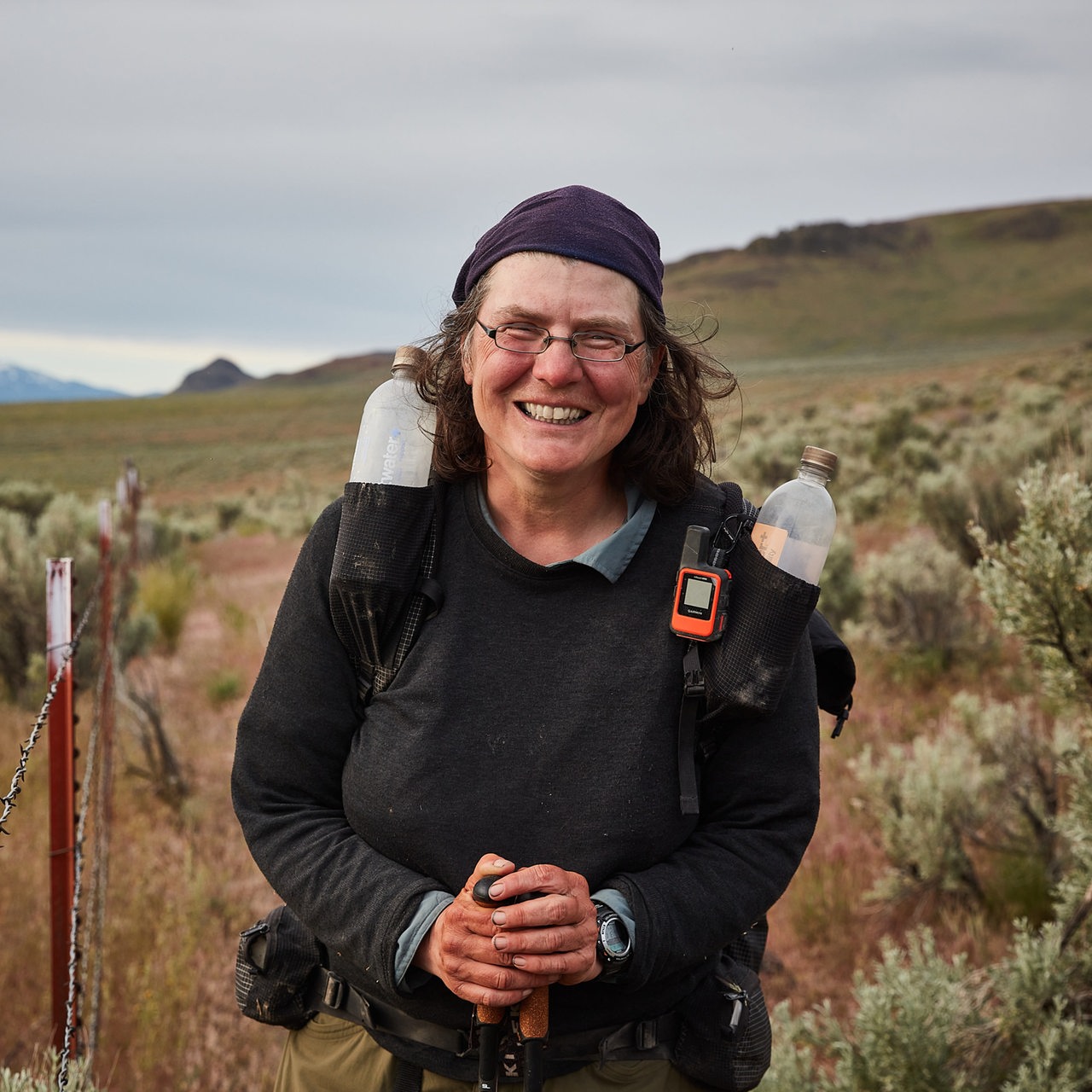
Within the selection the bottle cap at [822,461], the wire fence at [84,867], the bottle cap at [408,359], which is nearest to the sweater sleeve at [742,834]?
the bottle cap at [822,461]

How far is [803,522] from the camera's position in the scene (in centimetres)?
163

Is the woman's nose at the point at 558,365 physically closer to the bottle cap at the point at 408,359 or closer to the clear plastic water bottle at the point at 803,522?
the bottle cap at the point at 408,359

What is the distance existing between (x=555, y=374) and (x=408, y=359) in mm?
339

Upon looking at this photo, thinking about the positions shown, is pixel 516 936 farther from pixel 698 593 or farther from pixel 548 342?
pixel 548 342

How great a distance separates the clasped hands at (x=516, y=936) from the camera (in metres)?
1.45

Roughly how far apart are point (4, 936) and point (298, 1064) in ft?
8.76

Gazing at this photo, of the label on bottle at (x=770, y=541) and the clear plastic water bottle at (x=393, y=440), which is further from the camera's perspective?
the clear plastic water bottle at (x=393, y=440)

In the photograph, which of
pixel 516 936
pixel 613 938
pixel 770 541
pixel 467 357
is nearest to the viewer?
pixel 516 936

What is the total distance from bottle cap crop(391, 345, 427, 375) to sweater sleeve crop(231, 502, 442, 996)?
0.32m

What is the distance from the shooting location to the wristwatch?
5.08ft

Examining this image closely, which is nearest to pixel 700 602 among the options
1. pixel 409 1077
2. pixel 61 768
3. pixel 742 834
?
pixel 742 834

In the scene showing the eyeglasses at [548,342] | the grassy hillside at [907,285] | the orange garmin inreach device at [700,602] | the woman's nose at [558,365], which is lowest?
the orange garmin inreach device at [700,602]

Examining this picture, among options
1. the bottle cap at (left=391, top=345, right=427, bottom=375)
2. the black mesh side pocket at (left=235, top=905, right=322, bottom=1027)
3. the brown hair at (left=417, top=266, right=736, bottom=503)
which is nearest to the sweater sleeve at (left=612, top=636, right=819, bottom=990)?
the brown hair at (left=417, top=266, right=736, bottom=503)

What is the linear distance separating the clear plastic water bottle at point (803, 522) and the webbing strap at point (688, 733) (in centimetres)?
23
